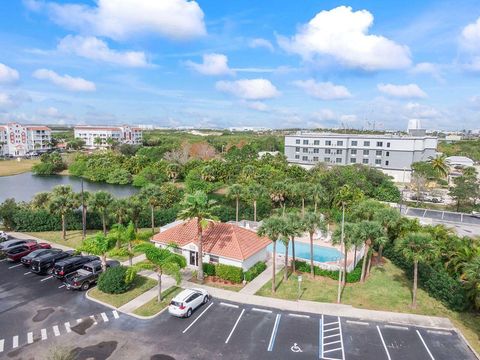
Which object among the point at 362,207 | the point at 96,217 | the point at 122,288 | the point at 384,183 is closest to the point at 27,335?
the point at 122,288

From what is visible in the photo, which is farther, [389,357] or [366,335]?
Result: [366,335]

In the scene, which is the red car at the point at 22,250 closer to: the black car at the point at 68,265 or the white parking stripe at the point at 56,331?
the black car at the point at 68,265

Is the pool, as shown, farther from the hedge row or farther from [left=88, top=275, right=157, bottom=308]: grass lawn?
[left=88, top=275, right=157, bottom=308]: grass lawn

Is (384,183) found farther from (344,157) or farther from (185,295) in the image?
(185,295)

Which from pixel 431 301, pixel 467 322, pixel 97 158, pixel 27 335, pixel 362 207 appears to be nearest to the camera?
pixel 27 335

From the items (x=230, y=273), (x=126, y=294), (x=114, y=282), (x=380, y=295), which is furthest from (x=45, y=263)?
(x=380, y=295)

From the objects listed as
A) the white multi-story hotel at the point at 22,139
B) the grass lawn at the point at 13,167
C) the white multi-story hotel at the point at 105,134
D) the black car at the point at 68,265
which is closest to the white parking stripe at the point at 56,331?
the black car at the point at 68,265

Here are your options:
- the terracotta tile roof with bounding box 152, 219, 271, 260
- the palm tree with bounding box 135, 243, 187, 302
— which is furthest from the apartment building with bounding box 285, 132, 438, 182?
the palm tree with bounding box 135, 243, 187, 302

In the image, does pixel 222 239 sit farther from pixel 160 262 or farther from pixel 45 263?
pixel 45 263
